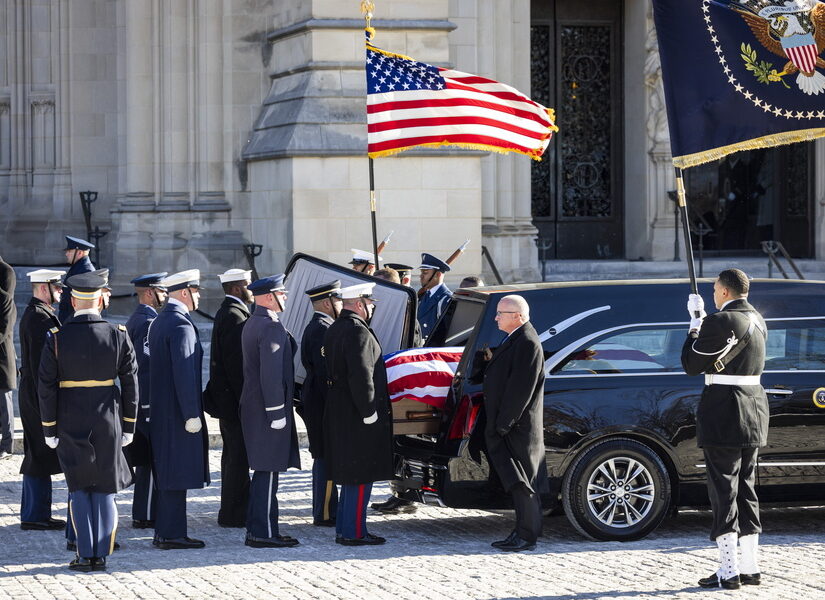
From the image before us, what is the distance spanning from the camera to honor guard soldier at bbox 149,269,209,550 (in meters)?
9.53

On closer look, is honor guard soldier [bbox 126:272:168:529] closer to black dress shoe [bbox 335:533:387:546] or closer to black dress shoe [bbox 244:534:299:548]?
black dress shoe [bbox 244:534:299:548]

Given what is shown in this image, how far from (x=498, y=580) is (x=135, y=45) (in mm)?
13783

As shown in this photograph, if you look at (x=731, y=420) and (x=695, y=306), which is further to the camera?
(x=695, y=306)

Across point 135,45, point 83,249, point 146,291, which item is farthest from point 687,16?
point 135,45

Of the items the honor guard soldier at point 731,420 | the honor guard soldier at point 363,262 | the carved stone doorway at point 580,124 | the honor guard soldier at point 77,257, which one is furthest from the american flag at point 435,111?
the carved stone doorway at point 580,124

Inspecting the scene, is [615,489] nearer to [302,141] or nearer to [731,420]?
[731,420]

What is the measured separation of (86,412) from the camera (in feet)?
29.2

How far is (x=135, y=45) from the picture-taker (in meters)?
20.8

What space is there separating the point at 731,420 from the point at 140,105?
13919 mm

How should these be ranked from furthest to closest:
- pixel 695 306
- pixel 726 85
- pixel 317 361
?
pixel 317 361, pixel 726 85, pixel 695 306

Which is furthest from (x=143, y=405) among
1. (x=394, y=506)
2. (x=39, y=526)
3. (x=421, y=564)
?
(x=421, y=564)

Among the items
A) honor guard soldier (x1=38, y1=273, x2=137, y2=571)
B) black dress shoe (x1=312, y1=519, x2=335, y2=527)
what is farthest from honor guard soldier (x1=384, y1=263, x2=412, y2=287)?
honor guard soldier (x1=38, y1=273, x2=137, y2=571)

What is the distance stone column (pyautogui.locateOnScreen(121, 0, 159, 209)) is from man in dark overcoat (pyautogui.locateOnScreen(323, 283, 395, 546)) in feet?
38.1

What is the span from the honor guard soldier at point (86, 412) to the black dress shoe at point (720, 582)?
333cm
